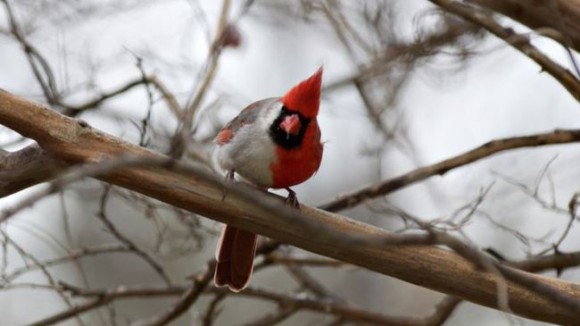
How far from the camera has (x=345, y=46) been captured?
13.8 feet

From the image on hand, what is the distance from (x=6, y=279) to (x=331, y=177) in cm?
500

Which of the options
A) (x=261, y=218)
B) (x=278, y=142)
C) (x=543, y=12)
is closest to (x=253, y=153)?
(x=278, y=142)

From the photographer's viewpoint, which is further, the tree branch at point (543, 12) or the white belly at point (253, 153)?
the tree branch at point (543, 12)

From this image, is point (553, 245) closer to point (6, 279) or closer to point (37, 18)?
point (6, 279)

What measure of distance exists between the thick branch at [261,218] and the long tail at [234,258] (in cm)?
44

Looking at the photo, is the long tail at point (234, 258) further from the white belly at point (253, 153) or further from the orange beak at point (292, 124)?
the orange beak at point (292, 124)

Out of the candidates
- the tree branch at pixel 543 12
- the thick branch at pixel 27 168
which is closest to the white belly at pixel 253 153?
the thick branch at pixel 27 168

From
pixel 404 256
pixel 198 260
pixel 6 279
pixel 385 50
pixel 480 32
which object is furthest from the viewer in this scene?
pixel 198 260

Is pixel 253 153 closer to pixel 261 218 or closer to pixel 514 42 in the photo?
pixel 261 218

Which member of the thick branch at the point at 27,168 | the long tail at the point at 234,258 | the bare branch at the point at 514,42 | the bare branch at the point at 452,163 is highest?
the bare branch at the point at 514,42

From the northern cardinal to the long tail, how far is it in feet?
0.88

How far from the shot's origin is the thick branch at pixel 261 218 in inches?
102

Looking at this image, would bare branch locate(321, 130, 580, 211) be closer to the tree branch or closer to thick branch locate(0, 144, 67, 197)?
the tree branch

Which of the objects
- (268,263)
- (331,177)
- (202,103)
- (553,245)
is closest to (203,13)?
(202,103)
